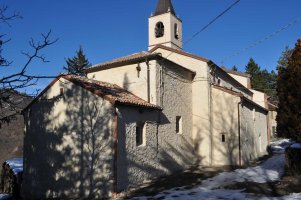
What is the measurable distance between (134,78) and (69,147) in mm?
5334

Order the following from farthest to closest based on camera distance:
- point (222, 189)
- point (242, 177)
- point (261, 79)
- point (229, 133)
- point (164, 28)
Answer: point (261, 79), point (164, 28), point (229, 133), point (242, 177), point (222, 189)

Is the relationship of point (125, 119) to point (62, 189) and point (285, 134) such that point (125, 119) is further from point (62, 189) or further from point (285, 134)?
point (285, 134)

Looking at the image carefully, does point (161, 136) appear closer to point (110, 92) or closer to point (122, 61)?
point (110, 92)

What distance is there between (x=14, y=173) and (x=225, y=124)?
1348 cm

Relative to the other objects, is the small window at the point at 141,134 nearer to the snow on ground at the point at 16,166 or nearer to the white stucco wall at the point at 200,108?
the white stucco wall at the point at 200,108

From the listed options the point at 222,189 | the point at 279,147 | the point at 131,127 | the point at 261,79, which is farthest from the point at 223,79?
the point at 261,79

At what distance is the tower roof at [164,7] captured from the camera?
95.1 feet

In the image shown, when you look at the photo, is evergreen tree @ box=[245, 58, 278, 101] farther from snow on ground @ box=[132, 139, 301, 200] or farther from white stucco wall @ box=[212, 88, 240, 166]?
snow on ground @ box=[132, 139, 301, 200]

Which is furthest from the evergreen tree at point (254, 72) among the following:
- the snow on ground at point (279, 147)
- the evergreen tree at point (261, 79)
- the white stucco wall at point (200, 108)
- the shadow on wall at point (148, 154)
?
the shadow on wall at point (148, 154)

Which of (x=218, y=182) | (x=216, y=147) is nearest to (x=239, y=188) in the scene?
(x=218, y=182)

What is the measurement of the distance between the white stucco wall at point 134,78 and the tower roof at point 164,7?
12039 millimetres

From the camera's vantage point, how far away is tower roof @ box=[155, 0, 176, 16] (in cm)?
2900

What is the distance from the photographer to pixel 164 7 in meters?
29.5

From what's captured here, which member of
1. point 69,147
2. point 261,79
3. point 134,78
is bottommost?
point 69,147
